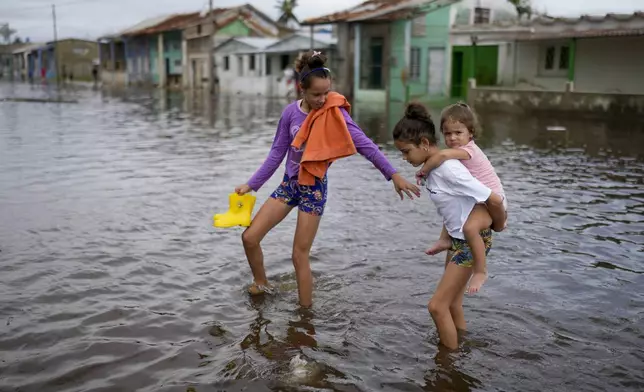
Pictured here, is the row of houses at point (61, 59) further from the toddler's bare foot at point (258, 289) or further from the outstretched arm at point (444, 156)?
the outstretched arm at point (444, 156)

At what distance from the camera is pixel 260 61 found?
141 ft

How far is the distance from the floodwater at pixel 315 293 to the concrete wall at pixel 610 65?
1642cm

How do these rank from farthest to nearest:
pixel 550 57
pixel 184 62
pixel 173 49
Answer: pixel 173 49 < pixel 184 62 < pixel 550 57

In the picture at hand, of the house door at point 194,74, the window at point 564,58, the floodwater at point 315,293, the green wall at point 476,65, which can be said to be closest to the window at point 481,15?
the green wall at point 476,65

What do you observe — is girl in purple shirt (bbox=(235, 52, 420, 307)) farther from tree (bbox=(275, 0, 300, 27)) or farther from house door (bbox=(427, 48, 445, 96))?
tree (bbox=(275, 0, 300, 27))

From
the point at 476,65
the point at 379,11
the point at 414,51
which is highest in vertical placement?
the point at 379,11

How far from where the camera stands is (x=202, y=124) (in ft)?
63.6

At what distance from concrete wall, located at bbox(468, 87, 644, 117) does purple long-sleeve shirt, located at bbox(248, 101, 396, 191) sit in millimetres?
17941

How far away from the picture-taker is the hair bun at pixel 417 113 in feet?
11.7

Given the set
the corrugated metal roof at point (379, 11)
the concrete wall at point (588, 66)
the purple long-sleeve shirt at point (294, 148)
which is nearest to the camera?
the purple long-sleeve shirt at point (294, 148)

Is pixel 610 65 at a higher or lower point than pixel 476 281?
higher

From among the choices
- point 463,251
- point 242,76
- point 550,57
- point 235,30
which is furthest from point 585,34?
point 235,30

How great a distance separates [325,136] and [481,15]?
32675 mm

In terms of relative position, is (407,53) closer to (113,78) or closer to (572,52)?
(572,52)
